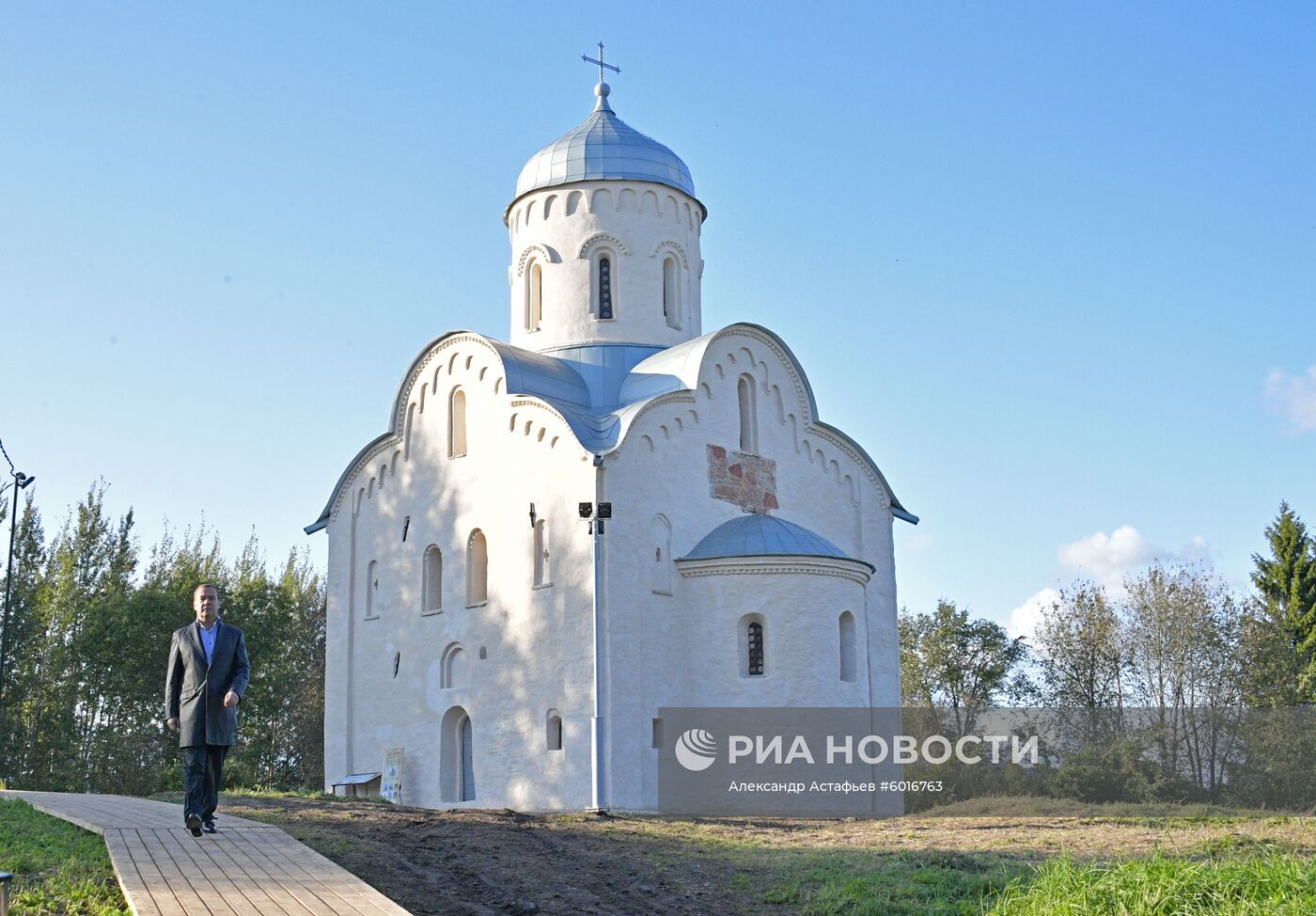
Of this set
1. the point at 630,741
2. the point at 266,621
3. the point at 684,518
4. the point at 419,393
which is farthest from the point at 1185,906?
the point at 266,621

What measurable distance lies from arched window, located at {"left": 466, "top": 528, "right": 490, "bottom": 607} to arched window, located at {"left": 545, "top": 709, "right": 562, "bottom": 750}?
2740 mm

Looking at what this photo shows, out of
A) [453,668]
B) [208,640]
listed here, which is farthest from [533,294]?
[208,640]

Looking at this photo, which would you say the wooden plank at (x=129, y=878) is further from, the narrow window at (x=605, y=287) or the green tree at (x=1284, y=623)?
the green tree at (x=1284, y=623)

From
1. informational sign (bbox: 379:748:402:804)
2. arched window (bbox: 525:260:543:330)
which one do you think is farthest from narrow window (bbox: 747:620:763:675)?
arched window (bbox: 525:260:543:330)

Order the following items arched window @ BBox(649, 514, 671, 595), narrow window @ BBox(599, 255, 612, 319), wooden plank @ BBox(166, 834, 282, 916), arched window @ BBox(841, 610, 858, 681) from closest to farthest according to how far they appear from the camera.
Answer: wooden plank @ BBox(166, 834, 282, 916)
arched window @ BBox(649, 514, 671, 595)
arched window @ BBox(841, 610, 858, 681)
narrow window @ BBox(599, 255, 612, 319)

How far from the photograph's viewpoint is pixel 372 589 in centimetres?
2578

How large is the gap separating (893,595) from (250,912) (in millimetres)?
20486

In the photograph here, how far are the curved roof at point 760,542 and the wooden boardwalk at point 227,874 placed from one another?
12.0 metres

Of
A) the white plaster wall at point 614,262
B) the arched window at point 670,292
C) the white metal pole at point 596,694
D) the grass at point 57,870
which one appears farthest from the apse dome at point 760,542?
the grass at point 57,870

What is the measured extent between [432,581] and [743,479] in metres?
5.90

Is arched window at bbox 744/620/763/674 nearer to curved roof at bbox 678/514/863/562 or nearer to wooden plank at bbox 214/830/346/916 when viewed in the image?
curved roof at bbox 678/514/863/562

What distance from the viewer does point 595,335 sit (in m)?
26.1

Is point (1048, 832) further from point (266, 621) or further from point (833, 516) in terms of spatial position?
point (266, 621)

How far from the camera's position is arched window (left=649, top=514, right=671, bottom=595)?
22.1 metres
